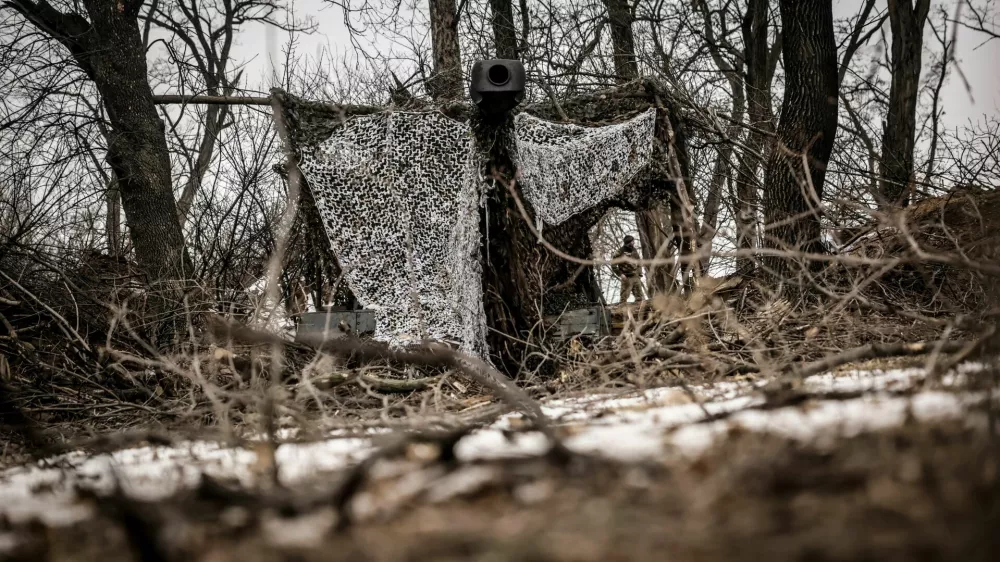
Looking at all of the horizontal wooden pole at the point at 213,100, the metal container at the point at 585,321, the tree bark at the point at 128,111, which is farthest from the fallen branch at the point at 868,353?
the tree bark at the point at 128,111

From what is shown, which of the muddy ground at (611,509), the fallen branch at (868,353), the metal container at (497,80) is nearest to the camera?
the muddy ground at (611,509)

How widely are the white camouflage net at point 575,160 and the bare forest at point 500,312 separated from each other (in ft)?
0.08

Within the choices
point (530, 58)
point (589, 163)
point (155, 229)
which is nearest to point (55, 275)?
point (155, 229)

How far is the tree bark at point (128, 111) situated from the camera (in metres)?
7.64

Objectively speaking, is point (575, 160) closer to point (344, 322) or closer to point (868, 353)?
point (344, 322)

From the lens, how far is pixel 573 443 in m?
1.68

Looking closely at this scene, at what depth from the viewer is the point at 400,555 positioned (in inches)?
37.9

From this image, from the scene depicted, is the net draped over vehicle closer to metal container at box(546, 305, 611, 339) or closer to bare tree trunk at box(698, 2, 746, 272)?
metal container at box(546, 305, 611, 339)

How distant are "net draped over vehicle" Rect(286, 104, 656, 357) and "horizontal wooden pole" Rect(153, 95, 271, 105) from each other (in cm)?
203

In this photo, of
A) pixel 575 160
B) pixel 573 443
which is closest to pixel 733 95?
pixel 575 160

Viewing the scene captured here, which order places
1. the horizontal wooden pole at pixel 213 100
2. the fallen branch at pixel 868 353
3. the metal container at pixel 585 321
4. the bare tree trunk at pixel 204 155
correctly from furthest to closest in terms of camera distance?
the bare tree trunk at pixel 204 155 → the horizontal wooden pole at pixel 213 100 → the metal container at pixel 585 321 → the fallen branch at pixel 868 353

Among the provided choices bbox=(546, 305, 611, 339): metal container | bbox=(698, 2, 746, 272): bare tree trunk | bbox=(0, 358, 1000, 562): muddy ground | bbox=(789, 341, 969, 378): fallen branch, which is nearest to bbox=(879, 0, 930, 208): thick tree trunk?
bbox=(698, 2, 746, 272): bare tree trunk

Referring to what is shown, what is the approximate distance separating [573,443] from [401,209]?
11.6 feet

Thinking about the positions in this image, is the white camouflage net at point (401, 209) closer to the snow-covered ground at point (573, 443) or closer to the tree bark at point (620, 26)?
the snow-covered ground at point (573, 443)
